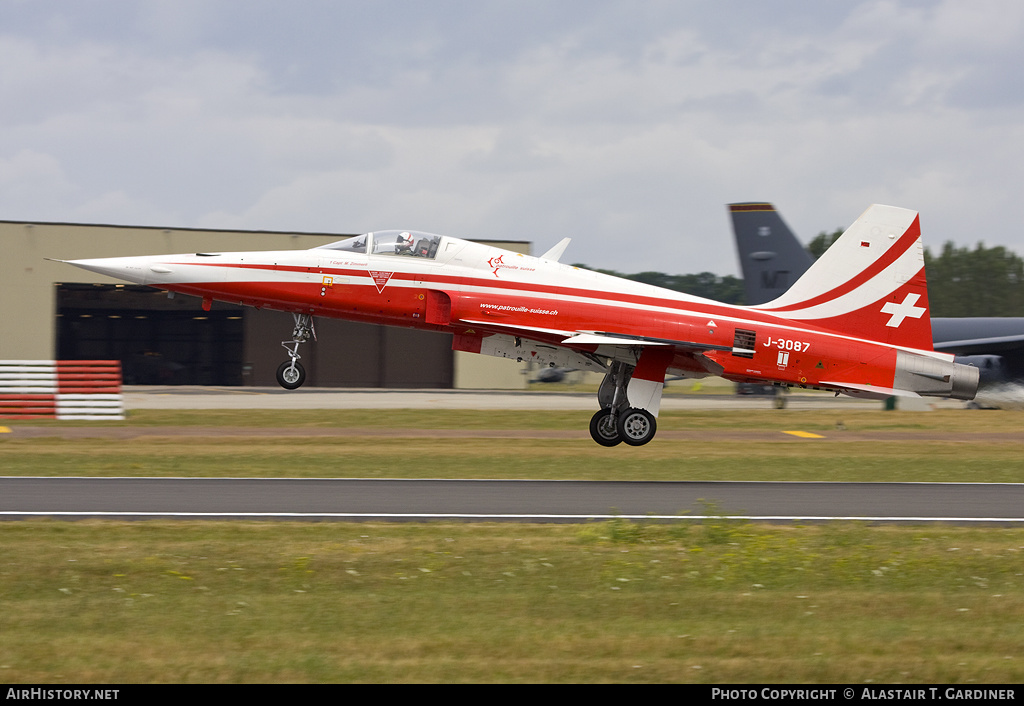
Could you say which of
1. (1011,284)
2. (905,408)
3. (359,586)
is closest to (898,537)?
(359,586)

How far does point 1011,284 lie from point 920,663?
4498 inches

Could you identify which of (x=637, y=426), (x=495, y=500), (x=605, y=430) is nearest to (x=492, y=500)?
(x=495, y=500)

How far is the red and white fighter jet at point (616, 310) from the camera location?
17906mm

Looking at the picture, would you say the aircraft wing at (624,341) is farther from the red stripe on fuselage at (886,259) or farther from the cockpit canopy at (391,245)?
the cockpit canopy at (391,245)

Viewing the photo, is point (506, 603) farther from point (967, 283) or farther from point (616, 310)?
point (967, 283)

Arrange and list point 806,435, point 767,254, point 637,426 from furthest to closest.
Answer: point 767,254 → point 806,435 → point 637,426

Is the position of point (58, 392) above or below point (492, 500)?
above

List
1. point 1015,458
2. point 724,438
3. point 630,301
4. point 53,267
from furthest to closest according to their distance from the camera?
point 53,267 → point 724,438 → point 1015,458 → point 630,301

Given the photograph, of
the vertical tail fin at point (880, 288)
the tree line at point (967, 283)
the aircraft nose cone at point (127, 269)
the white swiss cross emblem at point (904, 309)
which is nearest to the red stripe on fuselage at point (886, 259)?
the vertical tail fin at point (880, 288)

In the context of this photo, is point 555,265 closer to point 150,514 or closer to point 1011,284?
point 150,514

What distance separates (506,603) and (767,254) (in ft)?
78.5

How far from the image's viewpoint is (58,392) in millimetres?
30000

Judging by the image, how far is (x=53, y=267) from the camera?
Answer: 45344mm

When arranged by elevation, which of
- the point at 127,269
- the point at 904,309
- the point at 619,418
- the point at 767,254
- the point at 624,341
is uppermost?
the point at 767,254
